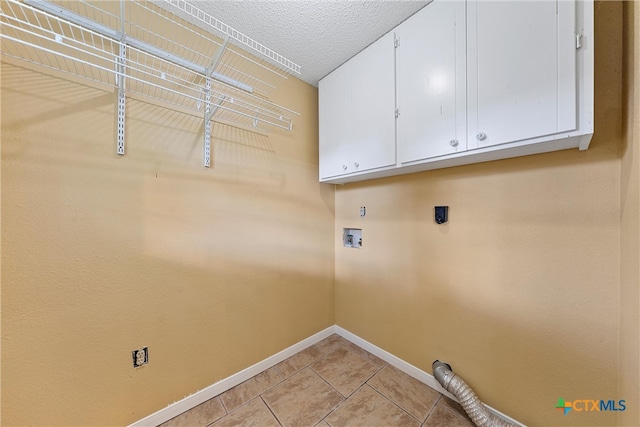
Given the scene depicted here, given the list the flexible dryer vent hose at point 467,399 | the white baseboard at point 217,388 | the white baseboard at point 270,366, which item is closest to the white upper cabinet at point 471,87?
the flexible dryer vent hose at point 467,399

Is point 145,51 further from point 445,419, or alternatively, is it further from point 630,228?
point 445,419

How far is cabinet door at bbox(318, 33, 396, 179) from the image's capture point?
1.51 m

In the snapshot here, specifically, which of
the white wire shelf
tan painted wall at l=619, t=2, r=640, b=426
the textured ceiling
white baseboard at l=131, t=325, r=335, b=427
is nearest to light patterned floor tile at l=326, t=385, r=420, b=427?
white baseboard at l=131, t=325, r=335, b=427

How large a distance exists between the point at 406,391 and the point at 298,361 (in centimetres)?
85

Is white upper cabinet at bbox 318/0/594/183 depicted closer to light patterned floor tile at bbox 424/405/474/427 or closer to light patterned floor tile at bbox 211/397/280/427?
light patterned floor tile at bbox 424/405/474/427

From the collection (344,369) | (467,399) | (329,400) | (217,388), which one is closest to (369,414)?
(329,400)

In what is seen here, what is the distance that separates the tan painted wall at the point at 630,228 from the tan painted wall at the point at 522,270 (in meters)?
0.05

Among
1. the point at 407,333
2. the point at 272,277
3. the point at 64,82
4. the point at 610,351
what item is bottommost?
the point at 407,333

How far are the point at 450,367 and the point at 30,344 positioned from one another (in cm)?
231

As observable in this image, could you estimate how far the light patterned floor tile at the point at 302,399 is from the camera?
4.41ft

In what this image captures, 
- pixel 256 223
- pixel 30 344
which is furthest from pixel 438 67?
pixel 30 344

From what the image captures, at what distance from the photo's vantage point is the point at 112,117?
1.17 m

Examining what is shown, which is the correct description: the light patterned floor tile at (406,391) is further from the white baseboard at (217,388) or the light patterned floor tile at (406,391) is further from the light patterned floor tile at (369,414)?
the white baseboard at (217,388)

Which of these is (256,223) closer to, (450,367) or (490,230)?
(490,230)
